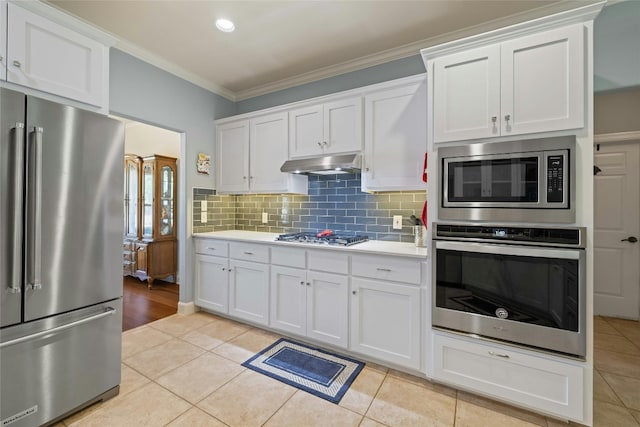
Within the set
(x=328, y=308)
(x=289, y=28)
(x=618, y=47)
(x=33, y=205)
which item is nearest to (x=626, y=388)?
(x=328, y=308)

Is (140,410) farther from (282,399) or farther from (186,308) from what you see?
(186,308)

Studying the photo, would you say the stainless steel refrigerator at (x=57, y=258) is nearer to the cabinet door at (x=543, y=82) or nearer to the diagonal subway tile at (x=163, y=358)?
the diagonal subway tile at (x=163, y=358)

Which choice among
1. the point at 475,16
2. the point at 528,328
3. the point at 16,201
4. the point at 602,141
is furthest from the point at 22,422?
the point at 602,141

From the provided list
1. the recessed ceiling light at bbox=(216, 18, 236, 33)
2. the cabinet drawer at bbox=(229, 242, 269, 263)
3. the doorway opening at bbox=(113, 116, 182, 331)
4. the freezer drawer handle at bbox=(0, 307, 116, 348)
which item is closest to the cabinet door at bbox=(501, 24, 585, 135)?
the recessed ceiling light at bbox=(216, 18, 236, 33)

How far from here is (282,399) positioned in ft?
6.07

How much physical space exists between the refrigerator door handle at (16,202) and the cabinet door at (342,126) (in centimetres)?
205

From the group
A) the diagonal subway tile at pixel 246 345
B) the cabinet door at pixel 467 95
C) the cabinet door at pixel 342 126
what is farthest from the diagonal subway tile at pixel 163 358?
the cabinet door at pixel 467 95

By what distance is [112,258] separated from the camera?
1.80m

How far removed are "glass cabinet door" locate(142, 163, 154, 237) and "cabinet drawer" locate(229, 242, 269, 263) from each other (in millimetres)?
2178

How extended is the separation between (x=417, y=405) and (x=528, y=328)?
84 centimetres

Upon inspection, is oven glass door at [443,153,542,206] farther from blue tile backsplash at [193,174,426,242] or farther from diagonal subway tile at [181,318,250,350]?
diagonal subway tile at [181,318,250,350]

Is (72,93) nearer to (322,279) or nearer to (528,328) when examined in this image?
(322,279)

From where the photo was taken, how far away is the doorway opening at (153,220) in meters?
4.25

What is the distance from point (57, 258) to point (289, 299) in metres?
1.67
